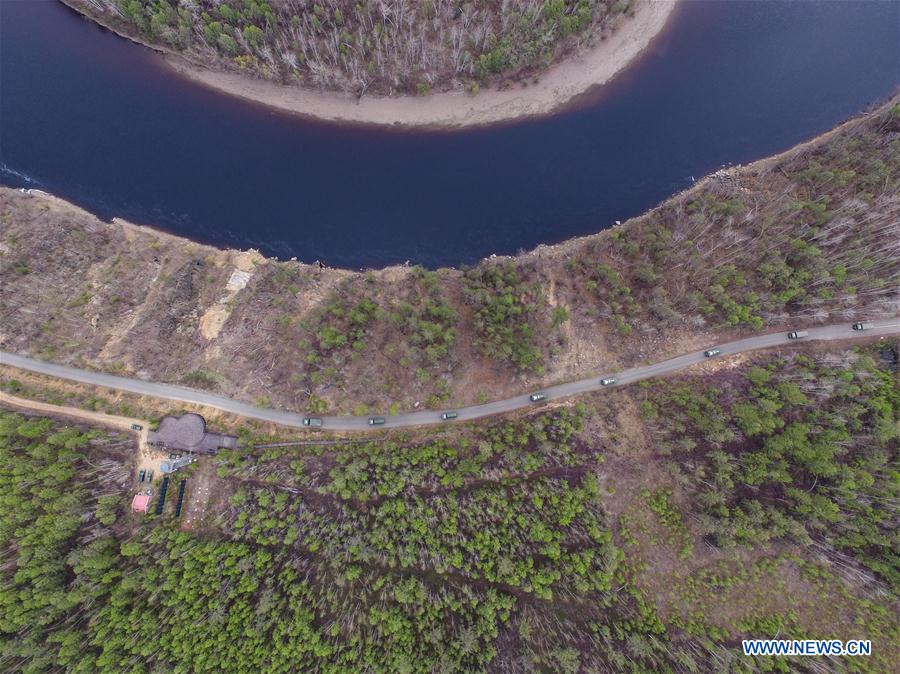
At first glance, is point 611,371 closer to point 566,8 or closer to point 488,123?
point 488,123

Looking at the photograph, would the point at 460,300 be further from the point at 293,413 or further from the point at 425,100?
the point at 425,100

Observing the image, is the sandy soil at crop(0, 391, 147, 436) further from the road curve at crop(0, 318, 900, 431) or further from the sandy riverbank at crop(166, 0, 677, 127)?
the sandy riverbank at crop(166, 0, 677, 127)

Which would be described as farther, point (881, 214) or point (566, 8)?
point (566, 8)

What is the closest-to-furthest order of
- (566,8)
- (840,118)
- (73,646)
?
(73,646) < (566,8) < (840,118)

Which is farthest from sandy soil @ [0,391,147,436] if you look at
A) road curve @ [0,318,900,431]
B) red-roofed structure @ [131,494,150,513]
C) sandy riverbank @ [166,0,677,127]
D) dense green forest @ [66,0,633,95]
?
dense green forest @ [66,0,633,95]

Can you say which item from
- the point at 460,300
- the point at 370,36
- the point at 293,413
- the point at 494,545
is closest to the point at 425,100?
the point at 370,36

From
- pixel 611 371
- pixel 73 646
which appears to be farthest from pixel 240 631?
pixel 611 371
